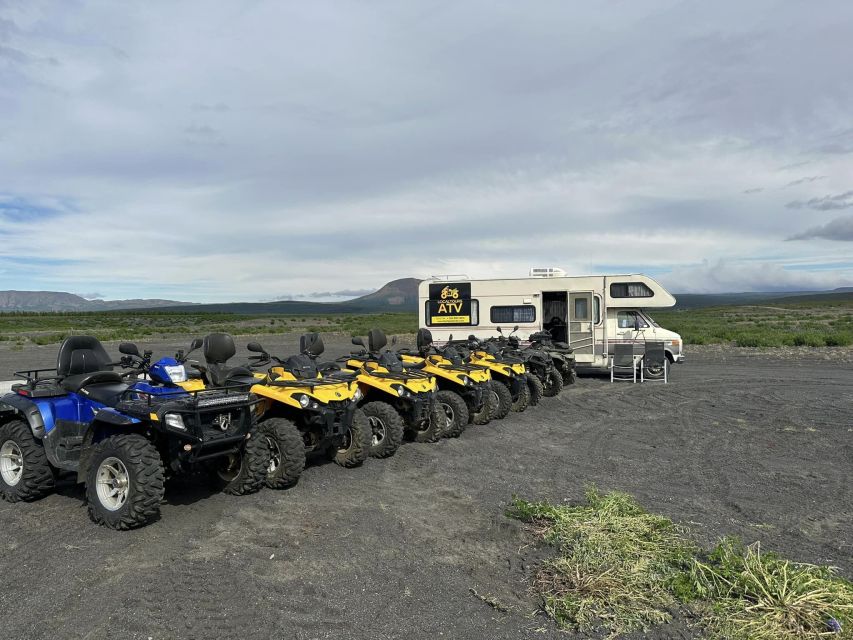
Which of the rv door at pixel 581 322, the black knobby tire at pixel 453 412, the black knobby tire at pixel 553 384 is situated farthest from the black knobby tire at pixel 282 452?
the rv door at pixel 581 322

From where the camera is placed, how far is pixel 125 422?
5113 mm

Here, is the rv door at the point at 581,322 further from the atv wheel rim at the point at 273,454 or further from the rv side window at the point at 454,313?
the atv wheel rim at the point at 273,454

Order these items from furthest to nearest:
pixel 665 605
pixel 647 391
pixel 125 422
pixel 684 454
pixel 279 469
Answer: pixel 647 391 < pixel 684 454 < pixel 279 469 < pixel 125 422 < pixel 665 605

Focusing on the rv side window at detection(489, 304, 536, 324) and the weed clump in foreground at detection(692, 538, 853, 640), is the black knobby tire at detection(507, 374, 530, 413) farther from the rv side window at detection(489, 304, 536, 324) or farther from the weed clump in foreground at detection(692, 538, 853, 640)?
the weed clump in foreground at detection(692, 538, 853, 640)

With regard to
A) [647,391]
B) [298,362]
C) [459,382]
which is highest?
[298,362]

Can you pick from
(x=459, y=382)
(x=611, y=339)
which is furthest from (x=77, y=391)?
(x=611, y=339)

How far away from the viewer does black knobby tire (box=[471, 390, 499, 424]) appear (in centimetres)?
999

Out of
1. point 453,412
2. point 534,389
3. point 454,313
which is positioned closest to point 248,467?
point 453,412

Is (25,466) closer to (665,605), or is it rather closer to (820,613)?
(665,605)

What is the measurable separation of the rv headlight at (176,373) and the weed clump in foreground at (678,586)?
12.0ft

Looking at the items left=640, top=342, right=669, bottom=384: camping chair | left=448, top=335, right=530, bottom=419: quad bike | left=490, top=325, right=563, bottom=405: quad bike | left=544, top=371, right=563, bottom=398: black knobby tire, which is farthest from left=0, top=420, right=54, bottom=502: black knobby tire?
left=640, top=342, right=669, bottom=384: camping chair

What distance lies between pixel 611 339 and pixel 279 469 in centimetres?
1250

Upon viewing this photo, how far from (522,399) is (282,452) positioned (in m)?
6.18

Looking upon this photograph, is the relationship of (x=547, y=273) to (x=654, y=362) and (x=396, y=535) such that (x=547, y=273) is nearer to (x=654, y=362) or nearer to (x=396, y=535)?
(x=654, y=362)
